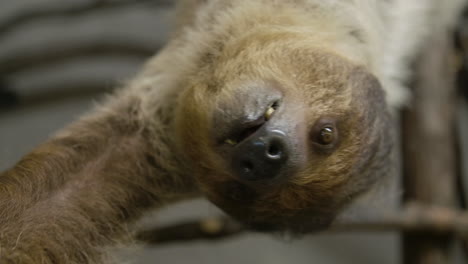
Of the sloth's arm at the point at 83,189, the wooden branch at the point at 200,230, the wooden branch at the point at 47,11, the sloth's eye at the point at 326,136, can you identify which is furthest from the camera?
the wooden branch at the point at 47,11

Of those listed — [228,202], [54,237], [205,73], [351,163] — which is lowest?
[54,237]

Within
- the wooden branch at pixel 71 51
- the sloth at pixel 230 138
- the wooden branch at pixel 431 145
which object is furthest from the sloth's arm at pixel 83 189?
the wooden branch at pixel 71 51

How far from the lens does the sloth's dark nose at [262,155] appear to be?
4.85 ft

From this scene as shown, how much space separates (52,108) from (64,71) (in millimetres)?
283

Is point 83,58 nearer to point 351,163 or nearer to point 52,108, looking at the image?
point 52,108

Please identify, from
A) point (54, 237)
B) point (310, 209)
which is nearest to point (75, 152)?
point (54, 237)

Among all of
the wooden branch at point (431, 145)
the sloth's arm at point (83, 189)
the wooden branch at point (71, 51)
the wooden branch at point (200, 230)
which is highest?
the wooden branch at point (71, 51)

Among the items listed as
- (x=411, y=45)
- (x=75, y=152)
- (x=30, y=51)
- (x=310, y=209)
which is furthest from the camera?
(x=30, y=51)

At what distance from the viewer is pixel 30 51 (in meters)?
3.94

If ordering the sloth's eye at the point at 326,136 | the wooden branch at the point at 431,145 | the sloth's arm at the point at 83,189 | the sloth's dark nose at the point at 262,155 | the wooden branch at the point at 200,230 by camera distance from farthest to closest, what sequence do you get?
the wooden branch at the point at 431,145
the wooden branch at the point at 200,230
the sloth's arm at the point at 83,189
the sloth's eye at the point at 326,136
the sloth's dark nose at the point at 262,155

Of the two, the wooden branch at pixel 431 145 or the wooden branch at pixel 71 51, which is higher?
the wooden branch at pixel 71 51

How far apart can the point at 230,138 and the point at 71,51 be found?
107 inches

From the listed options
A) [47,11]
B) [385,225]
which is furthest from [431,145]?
[47,11]

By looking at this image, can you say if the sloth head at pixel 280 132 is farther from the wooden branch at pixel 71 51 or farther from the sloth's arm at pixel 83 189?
the wooden branch at pixel 71 51
